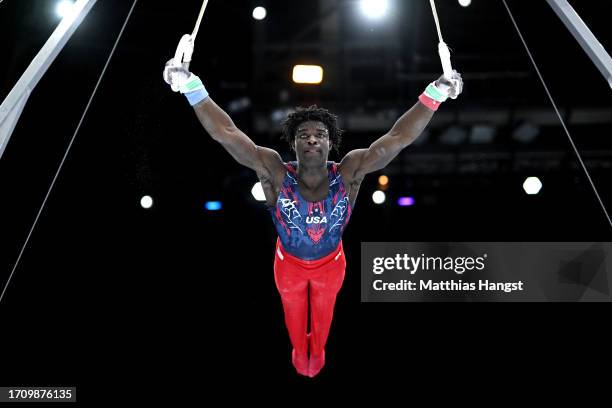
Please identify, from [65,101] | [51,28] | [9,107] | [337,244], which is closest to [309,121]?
[337,244]

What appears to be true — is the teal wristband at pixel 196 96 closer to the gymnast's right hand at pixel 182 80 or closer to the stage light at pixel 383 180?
the gymnast's right hand at pixel 182 80

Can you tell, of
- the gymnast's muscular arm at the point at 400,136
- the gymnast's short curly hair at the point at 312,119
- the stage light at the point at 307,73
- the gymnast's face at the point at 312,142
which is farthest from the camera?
the stage light at the point at 307,73

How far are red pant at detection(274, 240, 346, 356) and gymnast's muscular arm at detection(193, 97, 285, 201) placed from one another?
446 millimetres

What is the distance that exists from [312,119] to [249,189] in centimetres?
340

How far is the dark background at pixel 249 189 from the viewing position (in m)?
6.84

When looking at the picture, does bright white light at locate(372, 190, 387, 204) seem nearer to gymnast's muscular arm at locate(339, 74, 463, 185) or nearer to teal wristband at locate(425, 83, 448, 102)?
gymnast's muscular arm at locate(339, 74, 463, 185)

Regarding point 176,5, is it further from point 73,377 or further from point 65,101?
point 73,377

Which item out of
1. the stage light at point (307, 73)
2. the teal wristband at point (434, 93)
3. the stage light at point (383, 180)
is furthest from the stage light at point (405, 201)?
the teal wristband at point (434, 93)

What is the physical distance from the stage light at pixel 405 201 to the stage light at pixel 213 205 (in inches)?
75.0

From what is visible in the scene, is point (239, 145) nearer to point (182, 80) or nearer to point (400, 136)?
point (182, 80)

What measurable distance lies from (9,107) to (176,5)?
386 centimetres

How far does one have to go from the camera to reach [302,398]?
6.55 meters

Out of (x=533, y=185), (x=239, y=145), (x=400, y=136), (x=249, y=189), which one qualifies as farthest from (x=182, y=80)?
(x=533, y=185)

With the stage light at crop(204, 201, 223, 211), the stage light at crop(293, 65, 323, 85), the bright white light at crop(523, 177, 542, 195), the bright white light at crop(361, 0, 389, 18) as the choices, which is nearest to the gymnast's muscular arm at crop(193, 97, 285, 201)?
the stage light at crop(293, 65, 323, 85)
